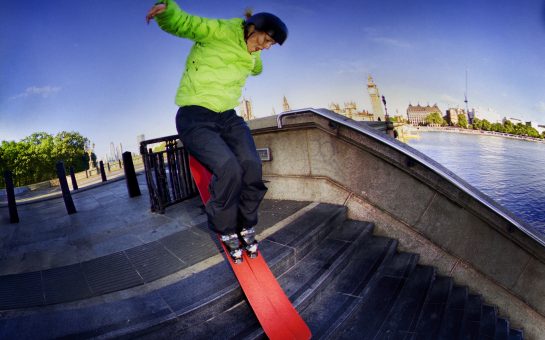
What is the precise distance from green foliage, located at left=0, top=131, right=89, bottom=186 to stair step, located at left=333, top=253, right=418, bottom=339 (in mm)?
49360

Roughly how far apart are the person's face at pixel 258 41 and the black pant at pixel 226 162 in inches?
27.5

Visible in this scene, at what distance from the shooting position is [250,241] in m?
2.50

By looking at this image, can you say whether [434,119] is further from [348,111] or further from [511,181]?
[511,181]

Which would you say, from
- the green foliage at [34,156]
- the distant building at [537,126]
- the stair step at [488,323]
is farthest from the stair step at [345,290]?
the distant building at [537,126]

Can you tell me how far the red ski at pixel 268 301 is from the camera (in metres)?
2.01

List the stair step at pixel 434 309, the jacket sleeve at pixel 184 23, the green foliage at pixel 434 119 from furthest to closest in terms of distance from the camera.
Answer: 1. the green foliage at pixel 434 119
2. the stair step at pixel 434 309
3. the jacket sleeve at pixel 184 23

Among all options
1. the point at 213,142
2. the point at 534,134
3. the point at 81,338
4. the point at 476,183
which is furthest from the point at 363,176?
the point at 534,134

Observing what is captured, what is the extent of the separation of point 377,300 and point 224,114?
2.59m

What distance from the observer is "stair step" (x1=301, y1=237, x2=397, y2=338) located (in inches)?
90.8

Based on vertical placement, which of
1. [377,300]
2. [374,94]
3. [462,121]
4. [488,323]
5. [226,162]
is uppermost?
[374,94]

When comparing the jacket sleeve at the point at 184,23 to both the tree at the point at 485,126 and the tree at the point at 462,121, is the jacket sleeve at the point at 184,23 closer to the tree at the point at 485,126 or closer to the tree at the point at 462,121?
the tree at the point at 485,126

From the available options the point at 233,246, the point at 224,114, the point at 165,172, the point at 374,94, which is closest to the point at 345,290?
the point at 233,246

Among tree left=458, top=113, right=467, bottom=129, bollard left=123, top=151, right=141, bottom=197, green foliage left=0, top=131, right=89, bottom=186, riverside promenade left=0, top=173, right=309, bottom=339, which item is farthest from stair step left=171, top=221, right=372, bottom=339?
tree left=458, top=113, right=467, bottom=129

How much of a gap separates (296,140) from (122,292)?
3.35 m
